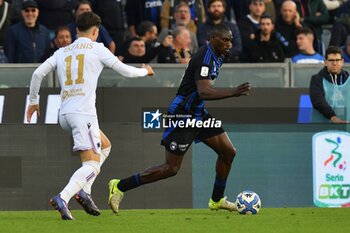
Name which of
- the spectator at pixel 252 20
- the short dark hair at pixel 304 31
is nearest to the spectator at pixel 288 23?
the spectator at pixel 252 20

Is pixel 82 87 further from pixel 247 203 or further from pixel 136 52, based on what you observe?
pixel 136 52

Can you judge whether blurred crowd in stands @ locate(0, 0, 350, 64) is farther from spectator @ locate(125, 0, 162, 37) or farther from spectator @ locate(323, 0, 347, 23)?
spectator @ locate(323, 0, 347, 23)

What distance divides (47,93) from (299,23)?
5609mm

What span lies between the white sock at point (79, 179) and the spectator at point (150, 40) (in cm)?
570

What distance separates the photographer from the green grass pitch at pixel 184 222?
444 inches

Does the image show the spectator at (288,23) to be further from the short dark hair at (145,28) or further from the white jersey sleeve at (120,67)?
the white jersey sleeve at (120,67)

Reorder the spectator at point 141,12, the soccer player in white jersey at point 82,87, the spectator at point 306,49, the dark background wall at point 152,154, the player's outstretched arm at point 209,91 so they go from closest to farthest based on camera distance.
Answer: the soccer player in white jersey at point 82,87
the player's outstretched arm at point 209,91
the dark background wall at point 152,154
the spectator at point 306,49
the spectator at point 141,12

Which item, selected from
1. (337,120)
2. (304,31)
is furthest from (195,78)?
(304,31)

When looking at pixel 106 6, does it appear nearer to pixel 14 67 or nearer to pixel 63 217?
pixel 14 67

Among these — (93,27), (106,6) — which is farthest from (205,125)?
(106,6)

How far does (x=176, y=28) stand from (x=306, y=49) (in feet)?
7.14

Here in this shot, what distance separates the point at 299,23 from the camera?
1984cm

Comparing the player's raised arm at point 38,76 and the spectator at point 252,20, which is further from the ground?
the spectator at point 252,20

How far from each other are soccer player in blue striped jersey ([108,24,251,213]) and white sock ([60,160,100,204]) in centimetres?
125
